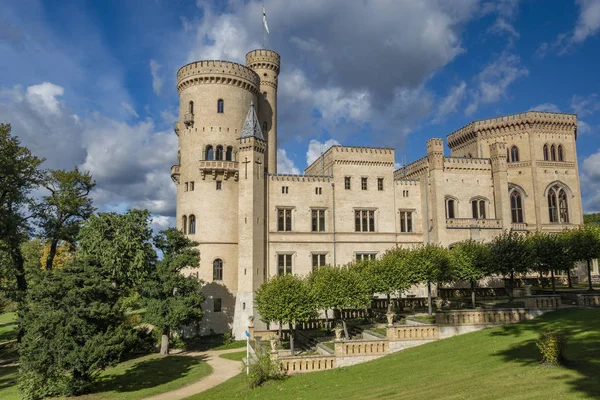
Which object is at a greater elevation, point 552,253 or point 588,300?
point 552,253

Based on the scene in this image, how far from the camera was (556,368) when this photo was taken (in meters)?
15.1

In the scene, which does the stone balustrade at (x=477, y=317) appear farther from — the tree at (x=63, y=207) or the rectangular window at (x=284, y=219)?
the tree at (x=63, y=207)

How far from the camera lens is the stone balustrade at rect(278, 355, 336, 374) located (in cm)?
2556

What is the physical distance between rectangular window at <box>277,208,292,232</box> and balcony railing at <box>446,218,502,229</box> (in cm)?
1725

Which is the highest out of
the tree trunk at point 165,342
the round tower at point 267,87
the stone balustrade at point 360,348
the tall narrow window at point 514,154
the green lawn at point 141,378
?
the round tower at point 267,87

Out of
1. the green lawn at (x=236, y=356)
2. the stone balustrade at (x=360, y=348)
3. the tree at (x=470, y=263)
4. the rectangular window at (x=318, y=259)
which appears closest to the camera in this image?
the stone balustrade at (x=360, y=348)

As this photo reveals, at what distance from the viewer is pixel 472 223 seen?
47.4 meters

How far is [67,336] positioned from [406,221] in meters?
34.8

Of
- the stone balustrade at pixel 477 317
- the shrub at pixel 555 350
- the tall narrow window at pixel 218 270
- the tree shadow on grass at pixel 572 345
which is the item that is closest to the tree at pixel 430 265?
the stone balustrade at pixel 477 317

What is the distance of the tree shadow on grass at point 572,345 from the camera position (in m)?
13.4

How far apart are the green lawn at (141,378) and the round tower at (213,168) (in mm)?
8205

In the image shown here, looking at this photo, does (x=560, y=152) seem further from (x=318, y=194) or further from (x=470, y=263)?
(x=318, y=194)

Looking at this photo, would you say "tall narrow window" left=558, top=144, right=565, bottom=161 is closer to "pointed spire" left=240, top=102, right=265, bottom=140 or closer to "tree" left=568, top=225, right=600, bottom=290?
"tree" left=568, top=225, right=600, bottom=290

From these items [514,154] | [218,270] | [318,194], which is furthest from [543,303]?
[218,270]
